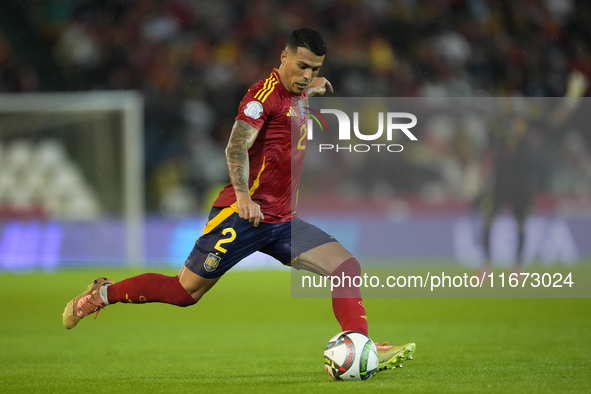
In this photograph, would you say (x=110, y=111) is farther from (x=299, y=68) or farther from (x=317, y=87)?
(x=299, y=68)

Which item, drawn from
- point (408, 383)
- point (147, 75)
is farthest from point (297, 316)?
point (147, 75)

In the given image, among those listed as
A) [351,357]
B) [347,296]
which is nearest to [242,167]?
[347,296]

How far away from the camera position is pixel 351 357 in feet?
15.1

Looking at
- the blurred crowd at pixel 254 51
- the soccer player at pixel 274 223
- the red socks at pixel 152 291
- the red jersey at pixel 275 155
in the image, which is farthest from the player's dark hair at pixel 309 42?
the blurred crowd at pixel 254 51

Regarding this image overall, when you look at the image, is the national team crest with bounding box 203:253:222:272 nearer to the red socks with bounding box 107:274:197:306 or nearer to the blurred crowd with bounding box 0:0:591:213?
the red socks with bounding box 107:274:197:306

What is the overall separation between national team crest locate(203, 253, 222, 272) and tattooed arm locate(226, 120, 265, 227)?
0.32 metres

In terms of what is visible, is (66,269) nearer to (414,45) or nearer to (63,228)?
(63,228)

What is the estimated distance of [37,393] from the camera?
452 centimetres

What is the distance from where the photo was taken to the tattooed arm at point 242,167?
180 inches

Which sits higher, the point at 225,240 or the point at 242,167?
the point at 242,167

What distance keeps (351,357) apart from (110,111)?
10.4 m

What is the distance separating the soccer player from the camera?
4.88 m

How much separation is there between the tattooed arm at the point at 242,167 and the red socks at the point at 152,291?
68cm

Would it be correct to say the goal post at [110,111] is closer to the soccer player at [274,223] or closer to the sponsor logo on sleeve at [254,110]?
the soccer player at [274,223]
